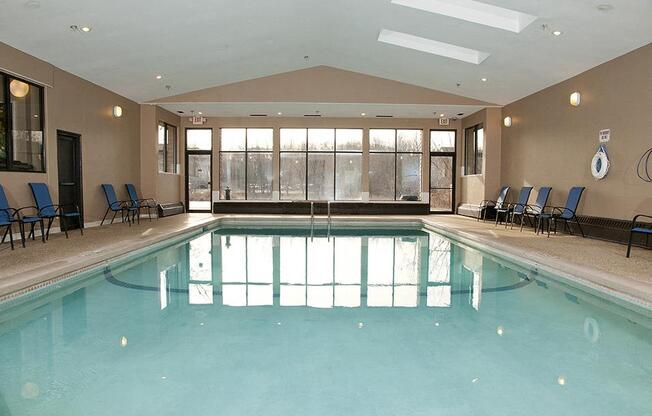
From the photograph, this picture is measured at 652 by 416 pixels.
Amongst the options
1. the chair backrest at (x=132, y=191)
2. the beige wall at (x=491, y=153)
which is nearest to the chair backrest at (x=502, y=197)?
the beige wall at (x=491, y=153)

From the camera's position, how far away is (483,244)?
7.59 m

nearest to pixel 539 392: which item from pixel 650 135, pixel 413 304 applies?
pixel 413 304

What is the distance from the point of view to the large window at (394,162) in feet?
45.9

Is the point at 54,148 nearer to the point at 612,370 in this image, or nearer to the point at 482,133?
the point at 612,370

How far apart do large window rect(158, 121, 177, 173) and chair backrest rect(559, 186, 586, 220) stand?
9351 millimetres

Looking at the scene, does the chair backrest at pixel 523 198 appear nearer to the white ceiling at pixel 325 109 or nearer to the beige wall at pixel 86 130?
the white ceiling at pixel 325 109

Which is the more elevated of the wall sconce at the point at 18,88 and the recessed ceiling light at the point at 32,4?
the recessed ceiling light at the point at 32,4

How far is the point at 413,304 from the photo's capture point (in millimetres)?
4156

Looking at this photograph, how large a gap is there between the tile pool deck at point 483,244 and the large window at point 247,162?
16.4ft

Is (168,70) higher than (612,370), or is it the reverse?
(168,70)

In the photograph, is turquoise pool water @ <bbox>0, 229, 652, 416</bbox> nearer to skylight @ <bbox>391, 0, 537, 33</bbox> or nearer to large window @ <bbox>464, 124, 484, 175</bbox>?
skylight @ <bbox>391, 0, 537, 33</bbox>

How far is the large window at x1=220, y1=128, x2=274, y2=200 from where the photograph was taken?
1403 cm

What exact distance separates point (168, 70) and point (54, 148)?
9.10 ft

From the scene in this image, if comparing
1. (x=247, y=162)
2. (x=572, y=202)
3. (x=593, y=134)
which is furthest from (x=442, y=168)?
(x=593, y=134)
